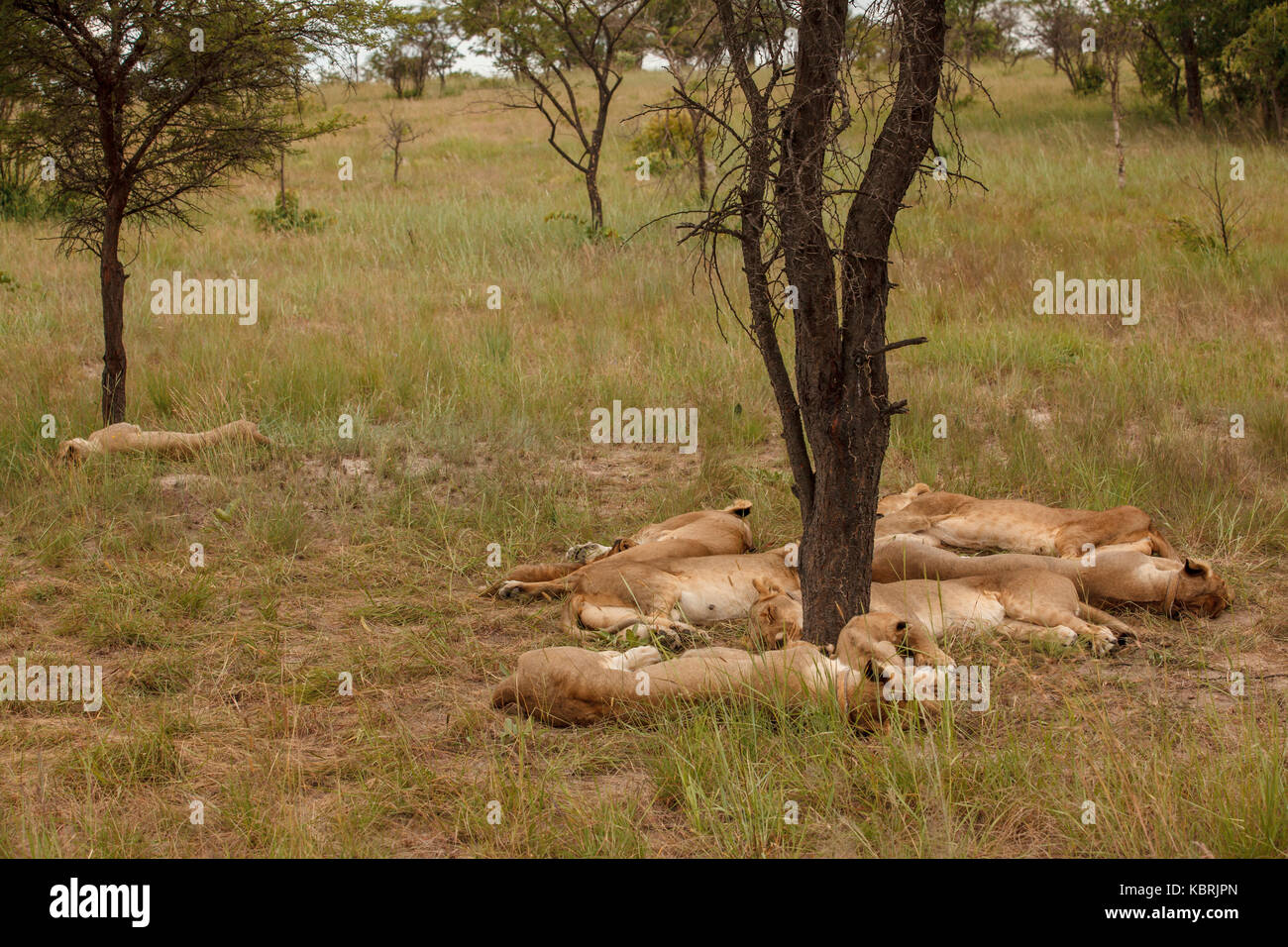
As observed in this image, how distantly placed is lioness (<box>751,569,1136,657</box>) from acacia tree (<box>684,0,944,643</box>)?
0.26 metres

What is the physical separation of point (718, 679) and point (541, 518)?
8.96 feet

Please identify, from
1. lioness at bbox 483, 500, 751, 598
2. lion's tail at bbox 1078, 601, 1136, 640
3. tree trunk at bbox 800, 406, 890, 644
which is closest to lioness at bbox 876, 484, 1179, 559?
lion's tail at bbox 1078, 601, 1136, 640

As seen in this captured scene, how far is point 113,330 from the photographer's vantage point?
750 cm

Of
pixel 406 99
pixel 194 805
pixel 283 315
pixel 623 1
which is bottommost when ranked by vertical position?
pixel 194 805

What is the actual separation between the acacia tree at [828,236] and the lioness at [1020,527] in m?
1.28

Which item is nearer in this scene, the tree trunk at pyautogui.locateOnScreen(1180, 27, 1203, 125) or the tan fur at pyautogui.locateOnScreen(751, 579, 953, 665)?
the tan fur at pyautogui.locateOnScreen(751, 579, 953, 665)

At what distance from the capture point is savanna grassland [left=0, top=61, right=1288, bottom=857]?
3486 millimetres

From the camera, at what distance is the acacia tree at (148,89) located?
7098 mm

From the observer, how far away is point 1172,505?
6.27 m

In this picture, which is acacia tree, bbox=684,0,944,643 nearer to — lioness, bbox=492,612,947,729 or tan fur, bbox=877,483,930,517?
lioness, bbox=492,612,947,729

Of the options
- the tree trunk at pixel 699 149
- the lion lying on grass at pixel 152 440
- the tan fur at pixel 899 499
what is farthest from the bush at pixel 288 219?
the tan fur at pixel 899 499

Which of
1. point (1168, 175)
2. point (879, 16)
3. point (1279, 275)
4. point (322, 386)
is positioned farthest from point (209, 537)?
point (1168, 175)

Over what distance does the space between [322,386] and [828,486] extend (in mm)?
4868

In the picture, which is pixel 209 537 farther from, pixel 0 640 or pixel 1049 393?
pixel 1049 393
